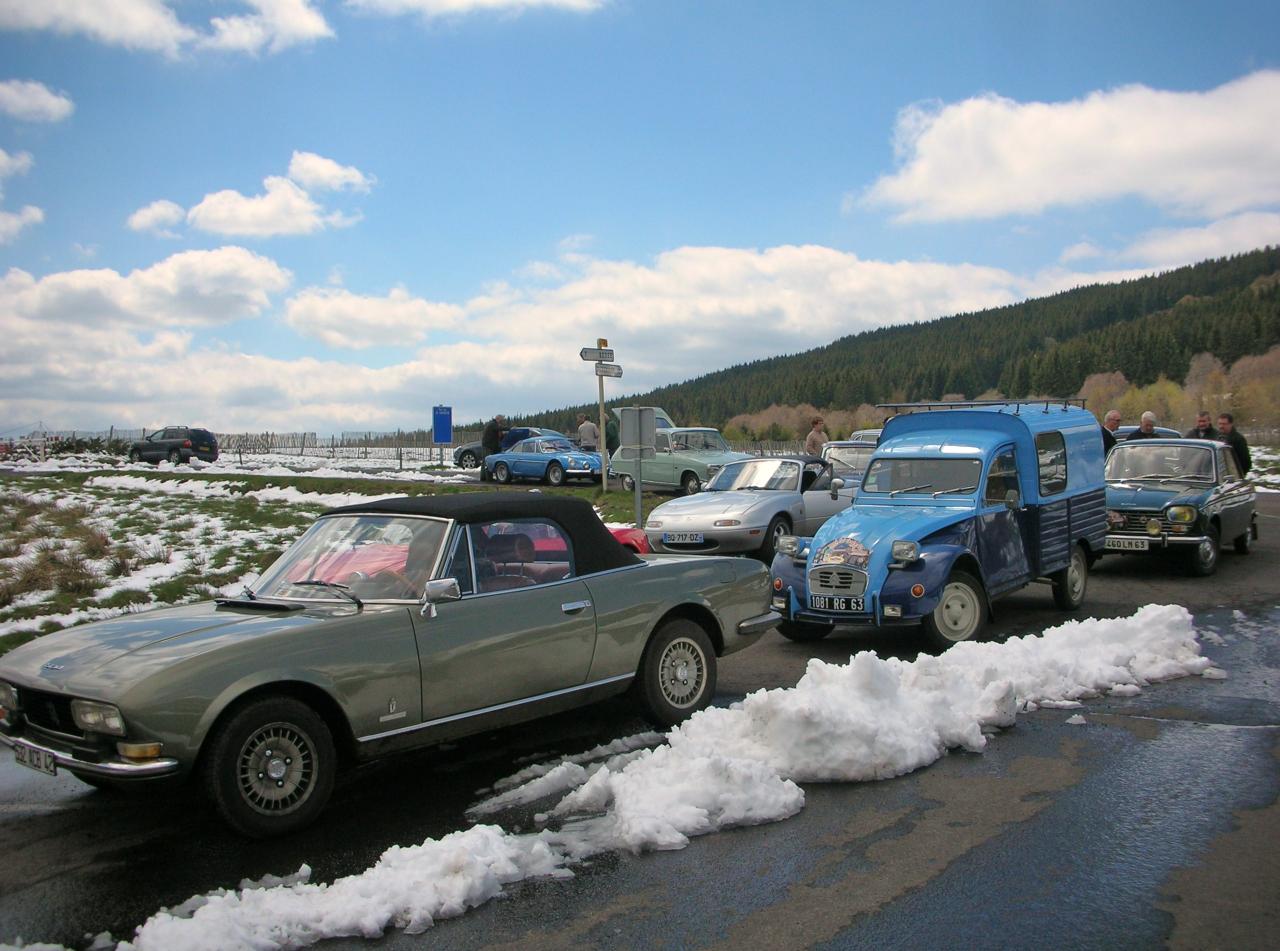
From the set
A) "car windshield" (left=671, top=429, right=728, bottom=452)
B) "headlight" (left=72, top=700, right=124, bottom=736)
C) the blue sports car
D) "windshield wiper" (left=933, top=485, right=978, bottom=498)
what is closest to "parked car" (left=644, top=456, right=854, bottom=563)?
"windshield wiper" (left=933, top=485, right=978, bottom=498)

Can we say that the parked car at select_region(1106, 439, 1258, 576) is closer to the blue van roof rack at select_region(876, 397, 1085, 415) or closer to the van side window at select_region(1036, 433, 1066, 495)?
the blue van roof rack at select_region(876, 397, 1085, 415)

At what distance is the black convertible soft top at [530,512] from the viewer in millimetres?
5949

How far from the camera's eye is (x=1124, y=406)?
90.4 metres

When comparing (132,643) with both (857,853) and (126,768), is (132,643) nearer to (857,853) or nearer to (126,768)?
(126,768)

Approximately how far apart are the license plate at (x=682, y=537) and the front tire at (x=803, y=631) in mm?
5446

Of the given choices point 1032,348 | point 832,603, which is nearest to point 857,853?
point 832,603

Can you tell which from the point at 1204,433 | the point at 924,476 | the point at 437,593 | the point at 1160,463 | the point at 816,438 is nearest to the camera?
the point at 437,593

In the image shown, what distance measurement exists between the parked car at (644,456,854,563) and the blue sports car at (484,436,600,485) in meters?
13.1

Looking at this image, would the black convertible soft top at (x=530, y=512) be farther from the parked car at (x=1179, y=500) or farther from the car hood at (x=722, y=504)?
the car hood at (x=722, y=504)

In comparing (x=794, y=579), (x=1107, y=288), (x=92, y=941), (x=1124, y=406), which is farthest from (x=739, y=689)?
(x=1107, y=288)

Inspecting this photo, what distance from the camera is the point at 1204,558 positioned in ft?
42.2

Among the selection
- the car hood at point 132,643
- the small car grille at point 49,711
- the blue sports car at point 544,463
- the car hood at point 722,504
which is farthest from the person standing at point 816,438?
the small car grille at point 49,711

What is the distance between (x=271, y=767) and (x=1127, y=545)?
37.4 ft

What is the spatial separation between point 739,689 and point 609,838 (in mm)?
3267
